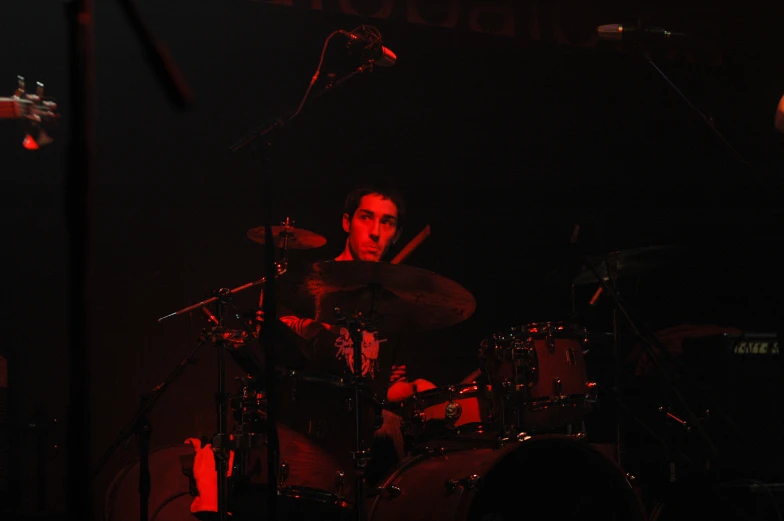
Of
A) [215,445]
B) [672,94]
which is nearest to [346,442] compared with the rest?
[215,445]

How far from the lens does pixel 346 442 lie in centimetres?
365

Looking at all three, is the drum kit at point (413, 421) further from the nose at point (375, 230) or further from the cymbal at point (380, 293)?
the nose at point (375, 230)

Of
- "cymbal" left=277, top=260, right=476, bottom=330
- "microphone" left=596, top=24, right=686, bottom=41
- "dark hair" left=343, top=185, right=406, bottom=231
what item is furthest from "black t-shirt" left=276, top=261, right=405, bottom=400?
"microphone" left=596, top=24, right=686, bottom=41

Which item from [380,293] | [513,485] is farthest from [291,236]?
[513,485]

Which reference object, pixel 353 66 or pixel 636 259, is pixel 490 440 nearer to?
pixel 636 259

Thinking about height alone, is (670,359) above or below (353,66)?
below

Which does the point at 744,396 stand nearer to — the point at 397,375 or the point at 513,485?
the point at 513,485

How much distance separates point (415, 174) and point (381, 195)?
54cm

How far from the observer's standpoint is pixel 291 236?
4.04 m

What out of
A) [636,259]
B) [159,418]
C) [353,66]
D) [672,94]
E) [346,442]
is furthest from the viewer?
[672,94]

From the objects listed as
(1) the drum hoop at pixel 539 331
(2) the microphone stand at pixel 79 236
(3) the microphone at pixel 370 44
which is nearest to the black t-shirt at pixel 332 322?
(1) the drum hoop at pixel 539 331

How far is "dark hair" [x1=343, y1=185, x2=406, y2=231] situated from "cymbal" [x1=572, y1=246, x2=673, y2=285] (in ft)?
3.98

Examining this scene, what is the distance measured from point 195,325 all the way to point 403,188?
5.50ft

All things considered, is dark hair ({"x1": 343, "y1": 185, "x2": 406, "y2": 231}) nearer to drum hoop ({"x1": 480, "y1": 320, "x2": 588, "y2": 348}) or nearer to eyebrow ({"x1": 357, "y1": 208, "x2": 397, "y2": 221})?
eyebrow ({"x1": 357, "y1": 208, "x2": 397, "y2": 221})
